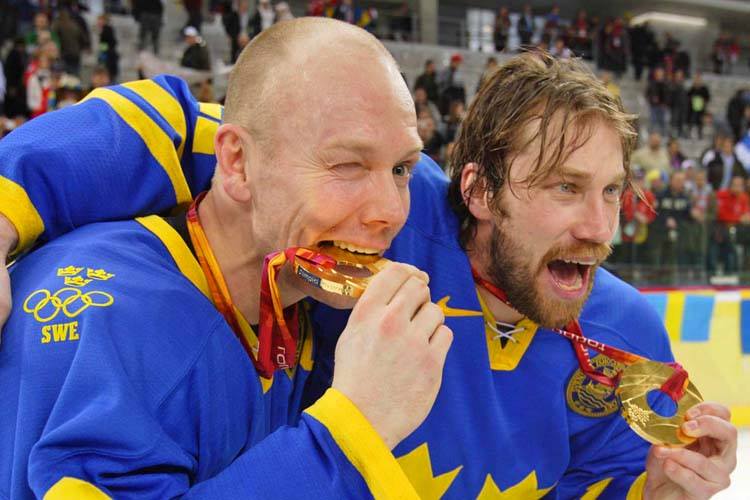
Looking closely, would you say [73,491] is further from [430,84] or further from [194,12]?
[194,12]

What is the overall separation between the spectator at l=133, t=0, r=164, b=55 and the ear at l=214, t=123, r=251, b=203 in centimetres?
971

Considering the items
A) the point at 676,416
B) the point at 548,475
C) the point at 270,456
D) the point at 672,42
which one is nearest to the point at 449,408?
the point at 548,475

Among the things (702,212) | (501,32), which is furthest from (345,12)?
(702,212)

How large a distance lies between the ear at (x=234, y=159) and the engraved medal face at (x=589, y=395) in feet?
3.03

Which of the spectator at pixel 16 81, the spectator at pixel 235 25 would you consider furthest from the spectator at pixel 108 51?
the spectator at pixel 235 25

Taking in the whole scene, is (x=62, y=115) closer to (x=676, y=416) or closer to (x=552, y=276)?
(x=552, y=276)

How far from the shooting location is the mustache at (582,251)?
1708 millimetres

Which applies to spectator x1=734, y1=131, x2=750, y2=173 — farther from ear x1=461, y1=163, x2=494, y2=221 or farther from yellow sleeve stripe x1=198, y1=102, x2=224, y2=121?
yellow sleeve stripe x1=198, y1=102, x2=224, y2=121

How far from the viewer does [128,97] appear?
1.60 meters

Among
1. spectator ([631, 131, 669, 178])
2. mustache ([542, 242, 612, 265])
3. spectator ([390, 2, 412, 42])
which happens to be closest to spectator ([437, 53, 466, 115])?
spectator ([631, 131, 669, 178])

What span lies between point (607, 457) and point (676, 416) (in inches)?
13.4

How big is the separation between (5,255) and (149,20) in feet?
32.6

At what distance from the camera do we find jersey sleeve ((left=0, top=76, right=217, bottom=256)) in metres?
1.37

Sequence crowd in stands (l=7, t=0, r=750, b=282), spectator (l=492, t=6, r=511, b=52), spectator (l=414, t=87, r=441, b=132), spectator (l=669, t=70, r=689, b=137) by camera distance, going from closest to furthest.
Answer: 1. crowd in stands (l=7, t=0, r=750, b=282)
2. spectator (l=414, t=87, r=441, b=132)
3. spectator (l=669, t=70, r=689, b=137)
4. spectator (l=492, t=6, r=511, b=52)
